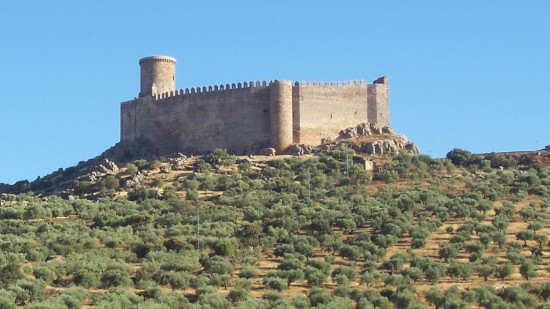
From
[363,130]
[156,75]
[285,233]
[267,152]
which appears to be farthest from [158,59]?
[285,233]

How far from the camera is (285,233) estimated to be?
38688mm

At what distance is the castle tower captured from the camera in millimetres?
50938

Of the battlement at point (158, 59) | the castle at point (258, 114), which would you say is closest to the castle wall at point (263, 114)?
the castle at point (258, 114)

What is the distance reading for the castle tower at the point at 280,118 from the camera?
Result: 50.9m

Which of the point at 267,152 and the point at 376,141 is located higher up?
the point at 376,141

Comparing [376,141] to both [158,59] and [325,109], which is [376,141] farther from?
[158,59]

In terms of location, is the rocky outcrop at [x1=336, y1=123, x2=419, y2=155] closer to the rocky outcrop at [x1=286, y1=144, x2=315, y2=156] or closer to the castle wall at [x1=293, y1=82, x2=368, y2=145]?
the castle wall at [x1=293, y1=82, x2=368, y2=145]

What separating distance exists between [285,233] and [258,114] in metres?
13.8

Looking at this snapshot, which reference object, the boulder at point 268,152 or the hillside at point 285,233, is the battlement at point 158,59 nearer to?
the hillside at point 285,233

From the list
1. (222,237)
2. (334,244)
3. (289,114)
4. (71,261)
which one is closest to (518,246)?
(334,244)

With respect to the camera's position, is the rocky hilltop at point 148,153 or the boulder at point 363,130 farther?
the boulder at point 363,130

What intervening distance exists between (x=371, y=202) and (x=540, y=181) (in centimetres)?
814

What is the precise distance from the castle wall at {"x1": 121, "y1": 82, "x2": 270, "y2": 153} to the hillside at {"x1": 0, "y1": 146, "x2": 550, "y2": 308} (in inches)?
51.9

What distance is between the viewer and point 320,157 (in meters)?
50.0
